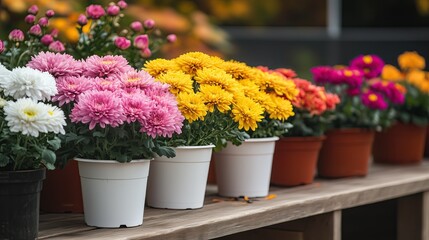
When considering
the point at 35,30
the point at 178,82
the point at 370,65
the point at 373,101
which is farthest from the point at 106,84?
the point at 370,65

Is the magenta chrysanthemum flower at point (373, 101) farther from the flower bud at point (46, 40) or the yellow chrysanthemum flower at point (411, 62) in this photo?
the flower bud at point (46, 40)

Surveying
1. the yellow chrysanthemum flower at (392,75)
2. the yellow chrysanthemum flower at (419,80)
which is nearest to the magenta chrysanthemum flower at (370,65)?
the yellow chrysanthemum flower at (419,80)

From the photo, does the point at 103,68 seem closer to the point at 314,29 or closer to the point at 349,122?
the point at 349,122

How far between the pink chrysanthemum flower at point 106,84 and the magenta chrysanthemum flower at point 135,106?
0.05 meters

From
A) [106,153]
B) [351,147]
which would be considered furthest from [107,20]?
[351,147]

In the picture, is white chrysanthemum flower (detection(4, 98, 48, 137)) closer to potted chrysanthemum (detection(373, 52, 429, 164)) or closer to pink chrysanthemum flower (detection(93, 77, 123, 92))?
pink chrysanthemum flower (detection(93, 77, 123, 92))

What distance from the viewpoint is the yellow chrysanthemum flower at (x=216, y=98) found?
194 cm

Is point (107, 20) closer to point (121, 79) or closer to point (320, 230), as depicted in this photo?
point (121, 79)

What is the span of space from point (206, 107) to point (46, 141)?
0.42 metres

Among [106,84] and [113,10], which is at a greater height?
[113,10]

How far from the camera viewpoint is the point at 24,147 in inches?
62.1

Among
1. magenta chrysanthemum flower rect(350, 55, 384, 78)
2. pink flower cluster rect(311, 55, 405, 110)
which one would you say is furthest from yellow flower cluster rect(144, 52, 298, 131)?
magenta chrysanthemum flower rect(350, 55, 384, 78)

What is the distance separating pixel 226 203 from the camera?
2195 mm

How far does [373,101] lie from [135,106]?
130 cm
